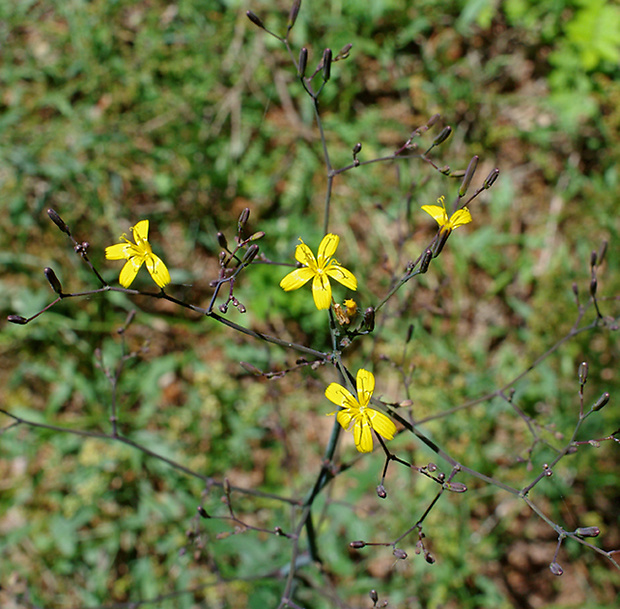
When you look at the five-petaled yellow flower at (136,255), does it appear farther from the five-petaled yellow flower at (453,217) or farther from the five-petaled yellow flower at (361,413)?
the five-petaled yellow flower at (453,217)

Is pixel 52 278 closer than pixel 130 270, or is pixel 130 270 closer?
pixel 52 278

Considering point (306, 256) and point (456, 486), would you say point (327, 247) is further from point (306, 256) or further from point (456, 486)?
point (456, 486)

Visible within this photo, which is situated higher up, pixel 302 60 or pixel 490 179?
pixel 302 60

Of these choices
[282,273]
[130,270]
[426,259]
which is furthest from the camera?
[282,273]

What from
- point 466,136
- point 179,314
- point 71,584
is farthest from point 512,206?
point 71,584

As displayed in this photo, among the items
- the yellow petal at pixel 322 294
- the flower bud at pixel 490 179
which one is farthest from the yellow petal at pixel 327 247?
the flower bud at pixel 490 179

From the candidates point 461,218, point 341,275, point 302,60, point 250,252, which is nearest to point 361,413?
point 341,275

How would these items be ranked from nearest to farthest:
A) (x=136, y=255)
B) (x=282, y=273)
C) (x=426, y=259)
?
(x=426, y=259)
(x=136, y=255)
(x=282, y=273)
